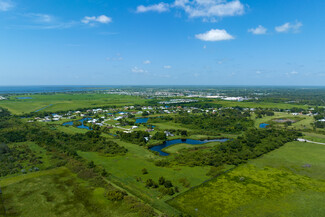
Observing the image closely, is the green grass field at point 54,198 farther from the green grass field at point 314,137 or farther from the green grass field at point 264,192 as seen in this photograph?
the green grass field at point 314,137

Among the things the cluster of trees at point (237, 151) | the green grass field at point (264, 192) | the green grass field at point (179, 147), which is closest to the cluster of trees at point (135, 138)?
the green grass field at point (179, 147)

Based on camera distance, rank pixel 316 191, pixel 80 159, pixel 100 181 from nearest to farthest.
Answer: pixel 316 191 → pixel 100 181 → pixel 80 159

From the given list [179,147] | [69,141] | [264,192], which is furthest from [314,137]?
[69,141]

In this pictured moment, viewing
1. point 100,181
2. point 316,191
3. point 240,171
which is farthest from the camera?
point 240,171

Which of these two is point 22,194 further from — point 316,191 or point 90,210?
point 316,191

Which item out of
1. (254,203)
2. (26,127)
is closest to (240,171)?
(254,203)

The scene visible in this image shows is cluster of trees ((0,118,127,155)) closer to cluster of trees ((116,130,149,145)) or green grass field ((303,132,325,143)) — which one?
cluster of trees ((116,130,149,145))

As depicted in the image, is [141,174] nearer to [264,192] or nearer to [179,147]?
[179,147]
